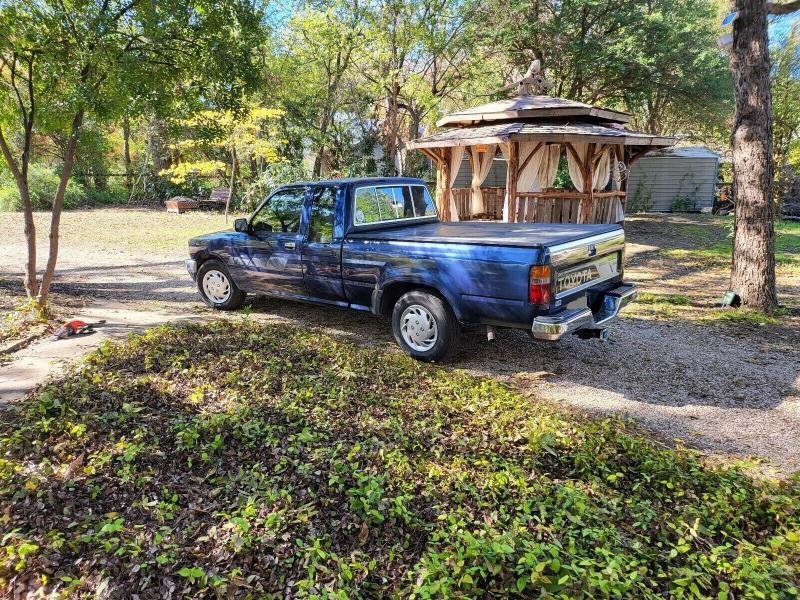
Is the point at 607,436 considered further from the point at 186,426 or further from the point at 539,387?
the point at 186,426

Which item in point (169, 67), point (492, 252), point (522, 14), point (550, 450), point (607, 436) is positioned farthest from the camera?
point (522, 14)

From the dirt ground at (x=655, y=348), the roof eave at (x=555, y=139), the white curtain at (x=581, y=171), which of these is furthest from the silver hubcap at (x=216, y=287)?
the white curtain at (x=581, y=171)

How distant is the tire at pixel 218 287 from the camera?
286 inches

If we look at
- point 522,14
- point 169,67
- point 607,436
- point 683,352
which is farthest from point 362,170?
point 607,436

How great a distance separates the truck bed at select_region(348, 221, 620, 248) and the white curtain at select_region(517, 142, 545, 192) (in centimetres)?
689

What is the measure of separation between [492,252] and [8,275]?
914 cm

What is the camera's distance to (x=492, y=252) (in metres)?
4.61

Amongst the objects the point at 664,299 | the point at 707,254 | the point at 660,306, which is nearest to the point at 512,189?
the point at 707,254

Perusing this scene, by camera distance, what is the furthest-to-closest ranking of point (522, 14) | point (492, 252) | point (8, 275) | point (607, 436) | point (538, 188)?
point (522, 14)
point (538, 188)
point (8, 275)
point (492, 252)
point (607, 436)

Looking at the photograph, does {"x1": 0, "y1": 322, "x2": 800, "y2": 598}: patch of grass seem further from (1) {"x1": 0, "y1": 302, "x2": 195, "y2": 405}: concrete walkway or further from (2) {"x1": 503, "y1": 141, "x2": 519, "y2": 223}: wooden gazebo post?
(2) {"x1": 503, "y1": 141, "x2": 519, "y2": 223}: wooden gazebo post

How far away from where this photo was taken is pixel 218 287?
7406 mm

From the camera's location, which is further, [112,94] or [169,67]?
[169,67]

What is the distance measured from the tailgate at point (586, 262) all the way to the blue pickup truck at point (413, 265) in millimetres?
13

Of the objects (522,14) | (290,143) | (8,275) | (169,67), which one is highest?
(522,14)
